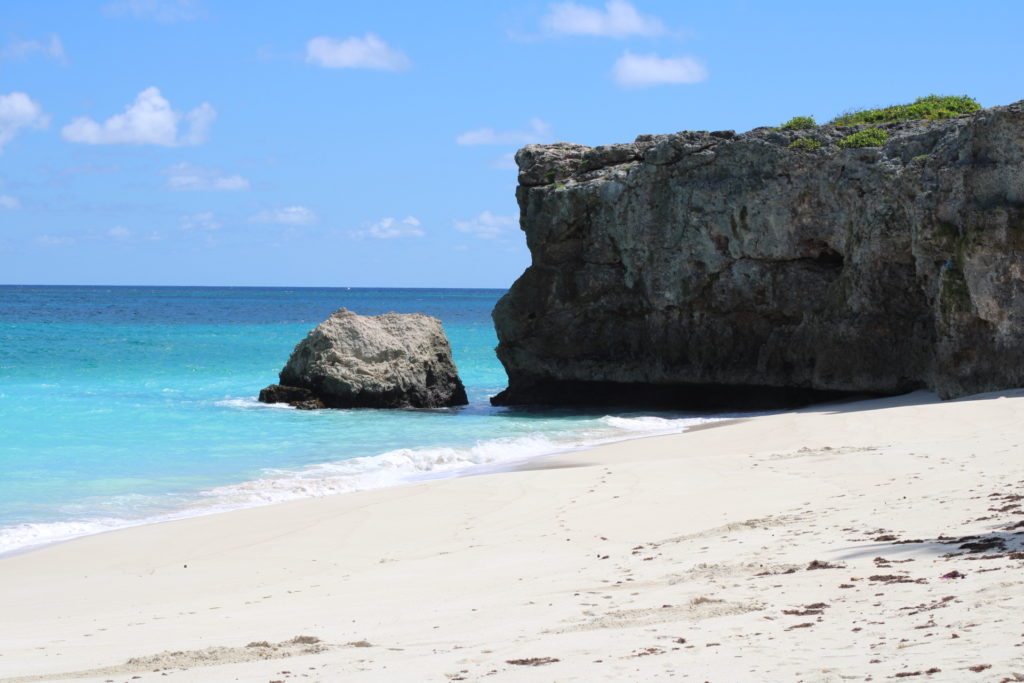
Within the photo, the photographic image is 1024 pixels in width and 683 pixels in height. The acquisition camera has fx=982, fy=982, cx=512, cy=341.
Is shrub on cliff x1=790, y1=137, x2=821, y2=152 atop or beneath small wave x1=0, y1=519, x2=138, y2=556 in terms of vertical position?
atop

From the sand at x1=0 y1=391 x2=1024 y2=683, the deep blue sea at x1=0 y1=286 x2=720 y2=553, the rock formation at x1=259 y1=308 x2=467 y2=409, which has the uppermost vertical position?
the rock formation at x1=259 y1=308 x2=467 y2=409

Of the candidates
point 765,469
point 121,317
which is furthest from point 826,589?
point 121,317

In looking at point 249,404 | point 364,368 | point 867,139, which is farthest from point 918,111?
point 249,404

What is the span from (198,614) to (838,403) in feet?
48.7

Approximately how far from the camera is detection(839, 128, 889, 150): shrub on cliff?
18391mm

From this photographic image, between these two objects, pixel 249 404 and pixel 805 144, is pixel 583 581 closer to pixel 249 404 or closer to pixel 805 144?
pixel 805 144

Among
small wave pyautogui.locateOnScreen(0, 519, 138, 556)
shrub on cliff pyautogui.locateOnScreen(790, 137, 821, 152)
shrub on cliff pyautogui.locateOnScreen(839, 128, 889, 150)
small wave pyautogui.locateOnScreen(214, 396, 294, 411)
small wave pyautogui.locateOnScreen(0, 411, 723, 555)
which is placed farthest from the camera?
small wave pyautogui.locateOnScreen(214, 396, 294, 411)

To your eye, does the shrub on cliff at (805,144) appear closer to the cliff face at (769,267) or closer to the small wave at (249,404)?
the cliff face at (769,267)

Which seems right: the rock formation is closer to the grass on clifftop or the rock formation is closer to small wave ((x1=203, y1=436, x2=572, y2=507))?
small wave ((x1=203, y1=436, x2=572, y2=507))

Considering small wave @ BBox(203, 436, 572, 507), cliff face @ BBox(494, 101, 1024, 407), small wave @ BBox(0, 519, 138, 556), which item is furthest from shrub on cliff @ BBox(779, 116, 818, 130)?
small wave @ BBox(0, 519, 138, 556)

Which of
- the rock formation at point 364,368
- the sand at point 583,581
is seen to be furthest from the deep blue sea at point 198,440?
the sand at point 583,581

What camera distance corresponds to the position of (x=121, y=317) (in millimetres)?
69938

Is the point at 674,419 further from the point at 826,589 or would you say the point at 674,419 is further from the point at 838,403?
the point at 826,589

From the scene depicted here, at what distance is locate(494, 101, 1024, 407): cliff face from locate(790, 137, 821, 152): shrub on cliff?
116 millimetres
